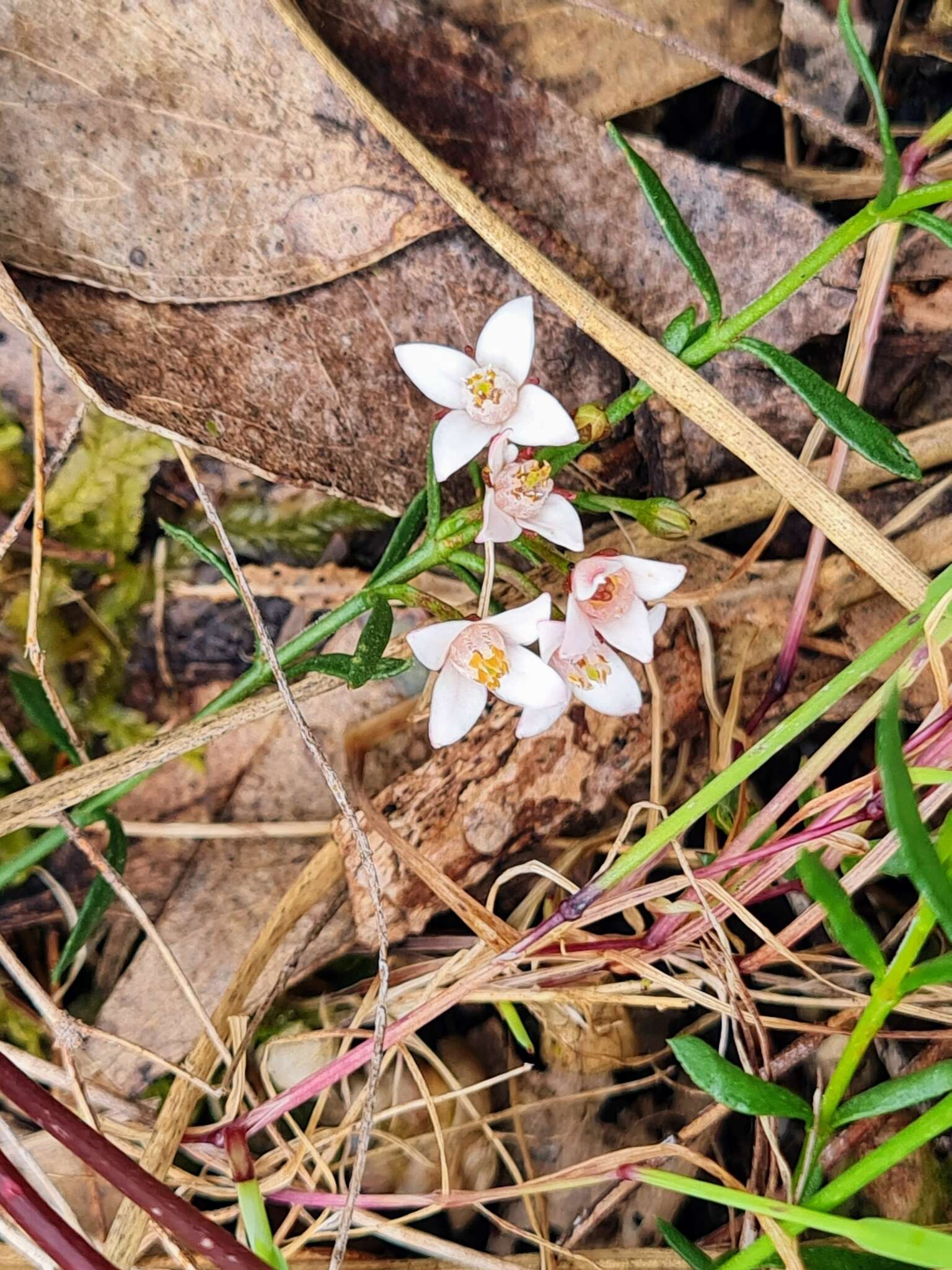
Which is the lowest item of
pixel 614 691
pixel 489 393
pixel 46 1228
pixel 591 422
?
pixel 46 1228

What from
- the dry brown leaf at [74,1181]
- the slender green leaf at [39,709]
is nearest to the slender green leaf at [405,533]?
the slender green leaf at [39,709]

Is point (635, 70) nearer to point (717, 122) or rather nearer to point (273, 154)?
point (717, 122)

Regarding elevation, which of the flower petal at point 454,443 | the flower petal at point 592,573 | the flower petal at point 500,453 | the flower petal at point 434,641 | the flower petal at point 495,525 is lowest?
the flower petal at point 592,573

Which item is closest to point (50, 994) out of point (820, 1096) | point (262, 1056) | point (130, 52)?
point (262, 1056)

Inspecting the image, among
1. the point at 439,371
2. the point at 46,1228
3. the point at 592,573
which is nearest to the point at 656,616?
the point at 592,573

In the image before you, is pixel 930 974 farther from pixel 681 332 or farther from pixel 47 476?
pixel 47 476

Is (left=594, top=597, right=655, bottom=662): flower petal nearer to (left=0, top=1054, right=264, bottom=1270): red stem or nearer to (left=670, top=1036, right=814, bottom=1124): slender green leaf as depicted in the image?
(left=670, top=1036, right=814, bottom=1124): slender green leaf

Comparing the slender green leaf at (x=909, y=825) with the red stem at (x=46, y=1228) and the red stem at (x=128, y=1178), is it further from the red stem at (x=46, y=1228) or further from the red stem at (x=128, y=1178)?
the red stem at (x=46, y=1228)
